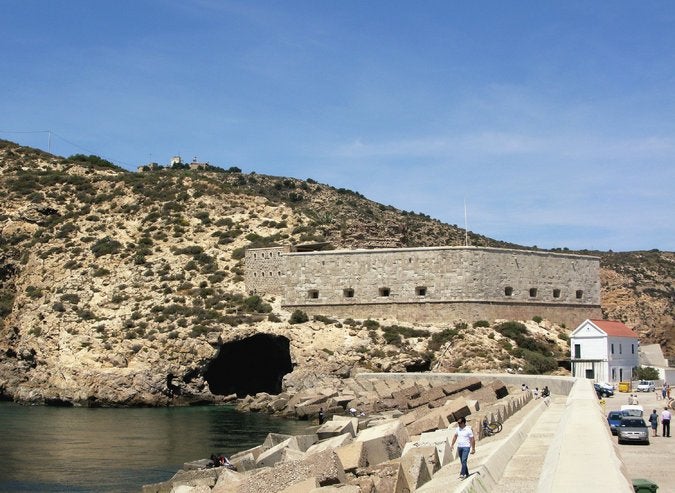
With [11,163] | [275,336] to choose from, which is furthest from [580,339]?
[11,163]

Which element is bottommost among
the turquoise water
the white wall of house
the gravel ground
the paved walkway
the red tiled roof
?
the turquoise water

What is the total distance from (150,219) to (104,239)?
4633 mm

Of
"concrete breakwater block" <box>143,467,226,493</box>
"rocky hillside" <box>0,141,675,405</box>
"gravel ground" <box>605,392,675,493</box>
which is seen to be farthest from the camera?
"rocky hillside" <box>0,141,675,405</box>

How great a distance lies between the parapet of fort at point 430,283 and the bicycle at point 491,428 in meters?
30.0

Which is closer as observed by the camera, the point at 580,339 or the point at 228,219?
the point at 580,339

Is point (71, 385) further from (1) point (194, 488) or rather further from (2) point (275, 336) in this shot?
(1) point (194, 488)

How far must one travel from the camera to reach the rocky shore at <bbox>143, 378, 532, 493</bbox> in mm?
15977

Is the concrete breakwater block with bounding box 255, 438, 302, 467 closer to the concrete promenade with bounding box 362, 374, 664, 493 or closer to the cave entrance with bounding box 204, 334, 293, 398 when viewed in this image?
the concrete promenade with bounding box 362, 374, 664, 493

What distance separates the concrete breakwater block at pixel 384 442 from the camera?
62.8ft

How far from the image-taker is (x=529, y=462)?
1587 cm

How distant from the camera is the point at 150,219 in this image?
65562mm

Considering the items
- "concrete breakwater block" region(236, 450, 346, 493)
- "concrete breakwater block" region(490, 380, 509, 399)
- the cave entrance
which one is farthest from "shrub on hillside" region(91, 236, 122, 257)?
"concrete breakwater block" region(236, 450, 346, 493)

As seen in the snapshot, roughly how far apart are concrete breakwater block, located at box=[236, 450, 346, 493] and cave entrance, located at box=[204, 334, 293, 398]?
118 feet

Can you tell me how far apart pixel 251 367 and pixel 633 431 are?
37.7 metres
